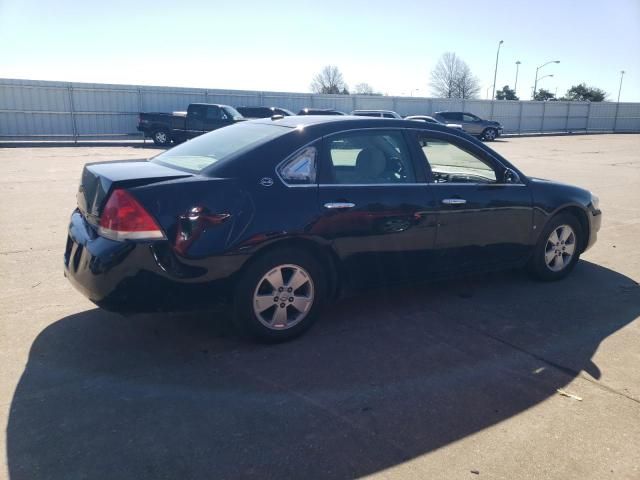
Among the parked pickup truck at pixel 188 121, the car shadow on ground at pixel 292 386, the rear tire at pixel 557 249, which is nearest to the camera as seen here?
the car shadow on ground at pixel 292 386

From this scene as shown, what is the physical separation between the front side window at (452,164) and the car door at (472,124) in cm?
2895

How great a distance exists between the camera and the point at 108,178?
375 centimetres

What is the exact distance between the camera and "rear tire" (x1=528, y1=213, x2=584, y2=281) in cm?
560

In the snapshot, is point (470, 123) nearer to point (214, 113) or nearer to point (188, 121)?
point (214, 113)

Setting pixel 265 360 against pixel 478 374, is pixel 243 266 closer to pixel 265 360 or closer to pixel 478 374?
pixel 265 360

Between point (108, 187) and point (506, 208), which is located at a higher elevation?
point (108, 187)

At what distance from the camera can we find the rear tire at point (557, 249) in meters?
5.60

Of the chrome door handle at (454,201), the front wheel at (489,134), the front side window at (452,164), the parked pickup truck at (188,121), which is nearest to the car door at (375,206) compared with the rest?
the chrome door handle at (454,201)

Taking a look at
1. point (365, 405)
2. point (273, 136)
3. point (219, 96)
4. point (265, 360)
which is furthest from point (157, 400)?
point (219, 96)

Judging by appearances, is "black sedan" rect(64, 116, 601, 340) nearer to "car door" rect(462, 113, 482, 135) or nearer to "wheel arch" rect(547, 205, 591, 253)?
"wheel arch" rect(547, 205, 591, 253)

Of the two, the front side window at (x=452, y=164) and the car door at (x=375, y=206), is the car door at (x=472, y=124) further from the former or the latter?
the car door at (x=375, y=206)

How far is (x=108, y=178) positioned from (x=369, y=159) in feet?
6.63

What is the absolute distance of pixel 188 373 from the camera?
12.0ft

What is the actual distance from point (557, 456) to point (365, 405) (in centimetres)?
106
